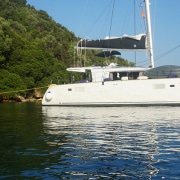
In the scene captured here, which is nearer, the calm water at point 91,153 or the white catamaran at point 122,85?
the calm water at point 91,153

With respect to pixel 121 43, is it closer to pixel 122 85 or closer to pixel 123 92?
pixel 122 85

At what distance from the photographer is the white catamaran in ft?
106

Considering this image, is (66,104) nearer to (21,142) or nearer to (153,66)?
(153,66)

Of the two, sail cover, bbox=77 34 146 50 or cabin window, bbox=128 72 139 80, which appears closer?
sail cover, bbox=77 34 146 50

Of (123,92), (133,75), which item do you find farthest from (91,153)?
(133,75)

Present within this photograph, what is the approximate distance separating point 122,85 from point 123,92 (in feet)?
2.20

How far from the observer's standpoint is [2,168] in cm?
898

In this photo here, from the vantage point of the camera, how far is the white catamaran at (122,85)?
32.4 meters

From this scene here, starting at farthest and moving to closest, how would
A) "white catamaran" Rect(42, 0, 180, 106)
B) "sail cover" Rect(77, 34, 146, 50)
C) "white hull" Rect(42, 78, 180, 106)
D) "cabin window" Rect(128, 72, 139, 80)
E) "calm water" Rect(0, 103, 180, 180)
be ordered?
1. "cabin window" Rect(128, 72, 139, 80)
2. "sail cover" Rect(77, 34, 146, 50)
3. "white catamaran" Rect(42, 0, 180, 106)
4. "white hull" Rect(42, 78, 180, 106)
5. "calm water" Rect(0, 103, 180, 180)

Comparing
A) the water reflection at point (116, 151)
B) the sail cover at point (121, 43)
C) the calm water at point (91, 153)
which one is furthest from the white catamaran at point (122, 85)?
the calm water at point (91, 153)

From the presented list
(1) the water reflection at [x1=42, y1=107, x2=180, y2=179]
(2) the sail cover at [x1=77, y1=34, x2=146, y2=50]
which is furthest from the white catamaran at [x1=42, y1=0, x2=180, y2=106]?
(1) the water reflection at [x1=42, y1=107, x2=180, y2=179]

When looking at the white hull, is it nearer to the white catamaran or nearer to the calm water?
the white catamaran

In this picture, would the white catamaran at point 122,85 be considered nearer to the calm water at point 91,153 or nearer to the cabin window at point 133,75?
the cabin window at point 133,75

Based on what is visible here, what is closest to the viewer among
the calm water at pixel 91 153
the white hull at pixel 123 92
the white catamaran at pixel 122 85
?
the calm water at pixel 91 153
